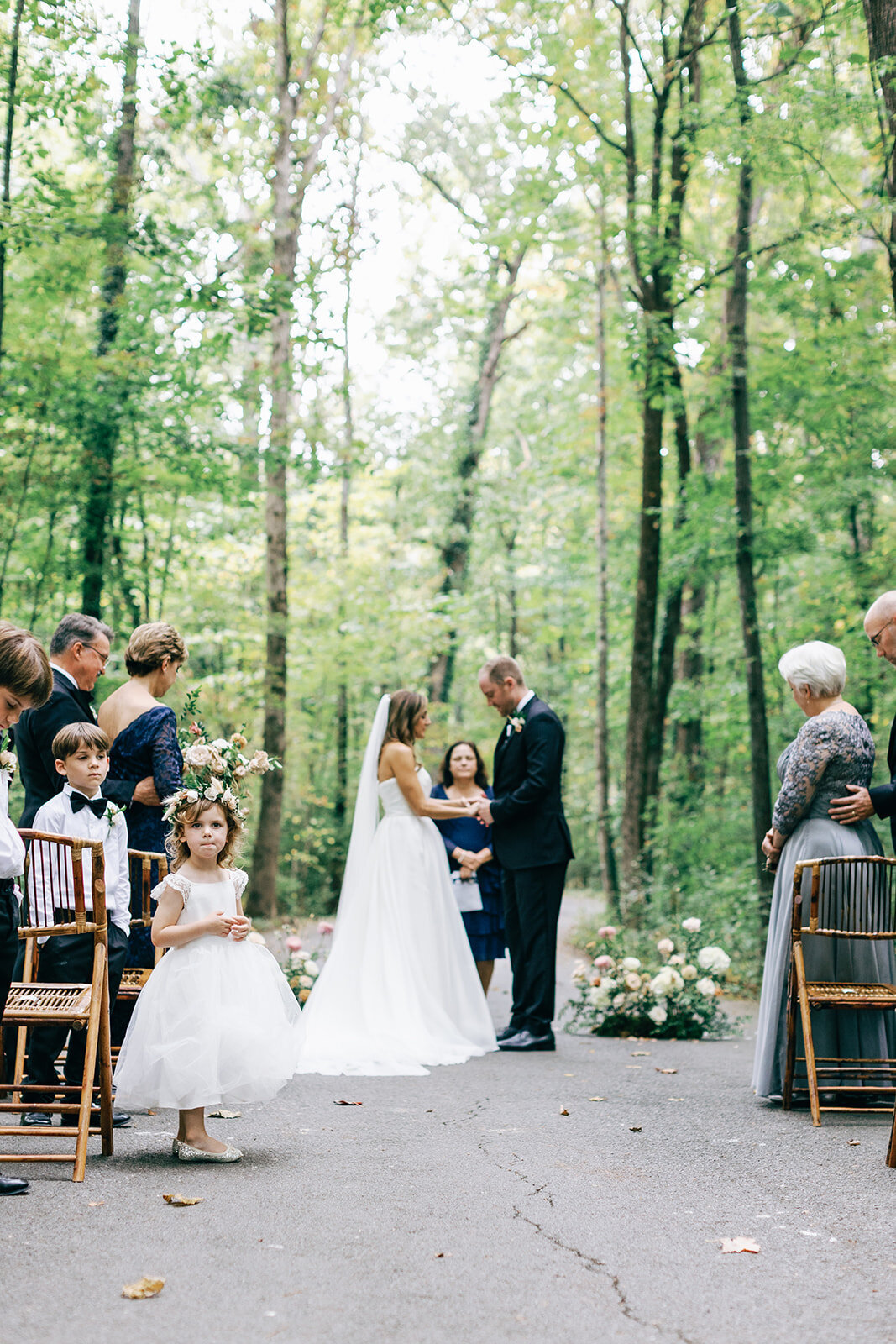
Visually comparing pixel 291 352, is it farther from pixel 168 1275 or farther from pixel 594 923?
pixel 168 1275

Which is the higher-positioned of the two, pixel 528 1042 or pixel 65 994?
pixel 65 994

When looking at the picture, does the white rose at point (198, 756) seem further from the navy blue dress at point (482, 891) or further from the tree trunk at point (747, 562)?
the tree trunk at point (747, 562)

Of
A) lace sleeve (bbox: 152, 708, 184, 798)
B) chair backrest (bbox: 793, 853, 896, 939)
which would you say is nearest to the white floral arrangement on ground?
chair backrest (bbox: 793, 853, 896, 939)

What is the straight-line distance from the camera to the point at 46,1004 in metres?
4.55

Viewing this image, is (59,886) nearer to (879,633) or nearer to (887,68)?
(879,633)

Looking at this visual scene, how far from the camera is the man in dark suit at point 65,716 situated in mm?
5938

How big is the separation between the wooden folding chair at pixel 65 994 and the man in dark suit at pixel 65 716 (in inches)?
37.0

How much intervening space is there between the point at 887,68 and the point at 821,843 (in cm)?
598

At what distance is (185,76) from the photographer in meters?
12.7

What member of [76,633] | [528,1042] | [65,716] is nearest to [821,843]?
[528,1042]

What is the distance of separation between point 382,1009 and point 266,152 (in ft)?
43.5

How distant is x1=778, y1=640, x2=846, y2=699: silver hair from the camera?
20.8 ft

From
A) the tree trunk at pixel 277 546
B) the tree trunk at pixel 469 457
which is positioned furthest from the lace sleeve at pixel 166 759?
the tree trunk at pixel 469 457

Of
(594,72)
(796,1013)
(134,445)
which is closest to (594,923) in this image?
(134,445)
